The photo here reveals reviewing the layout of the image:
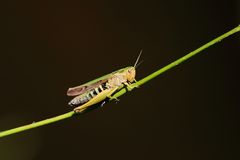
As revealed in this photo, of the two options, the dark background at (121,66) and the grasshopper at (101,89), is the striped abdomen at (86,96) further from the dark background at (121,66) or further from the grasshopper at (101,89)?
the dark background at (121,66)

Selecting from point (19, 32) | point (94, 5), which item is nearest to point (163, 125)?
point (94, 5)

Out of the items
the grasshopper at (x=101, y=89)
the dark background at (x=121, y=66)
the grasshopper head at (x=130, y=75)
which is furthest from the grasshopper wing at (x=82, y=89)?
the dark background at (x=121, y=66)

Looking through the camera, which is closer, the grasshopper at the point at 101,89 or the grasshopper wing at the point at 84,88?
the grasshopper at the point at 101,89

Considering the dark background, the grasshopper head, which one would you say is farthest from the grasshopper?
the dark background

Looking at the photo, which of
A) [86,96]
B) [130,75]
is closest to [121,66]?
[130,75]

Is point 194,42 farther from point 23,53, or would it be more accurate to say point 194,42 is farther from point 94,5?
point 23,53

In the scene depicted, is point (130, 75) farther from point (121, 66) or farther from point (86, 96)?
point (121, 66)

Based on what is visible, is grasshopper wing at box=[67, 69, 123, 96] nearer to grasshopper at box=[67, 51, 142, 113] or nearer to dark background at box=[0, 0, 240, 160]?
grasshopper at box=[67, 51, 142, 113]
